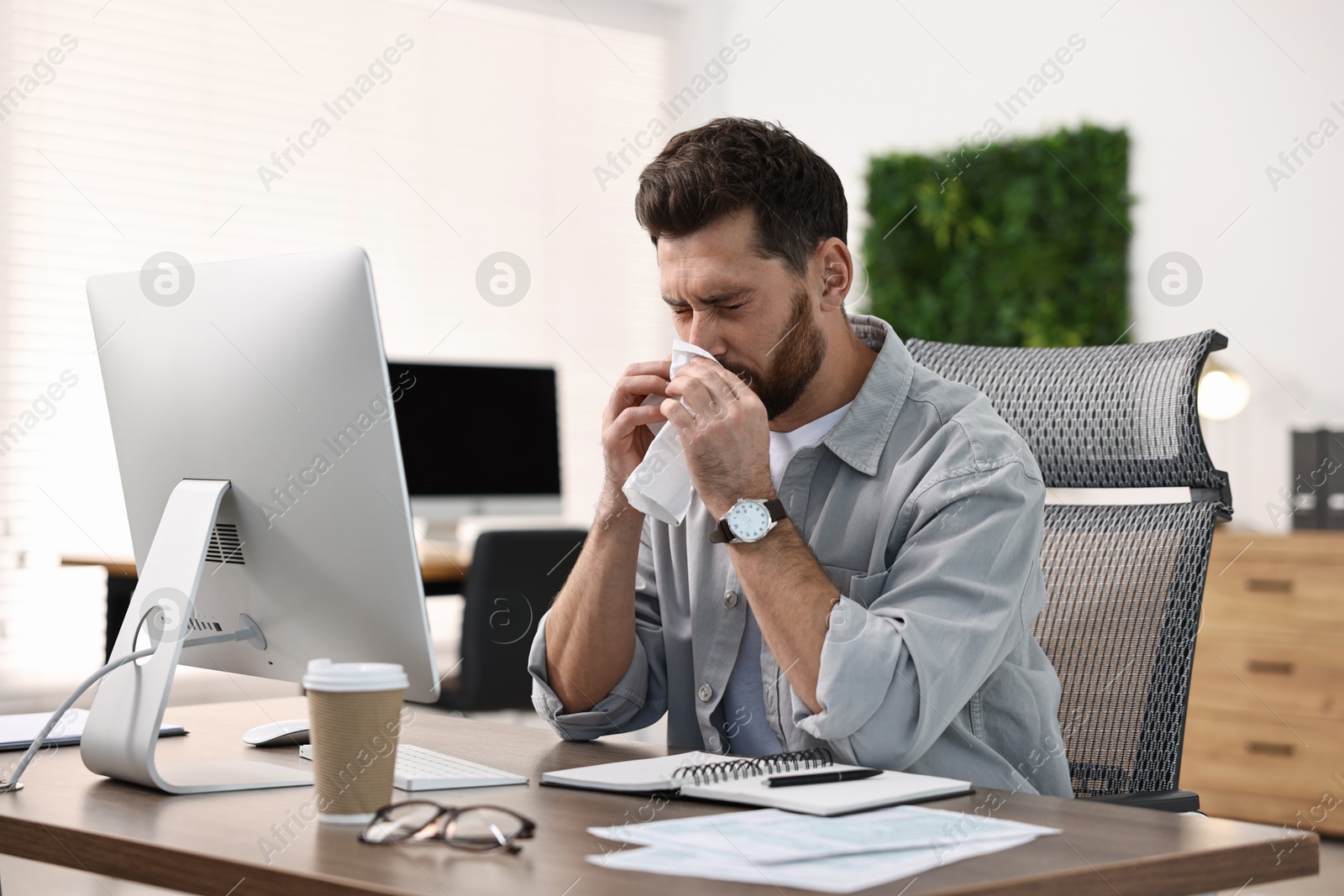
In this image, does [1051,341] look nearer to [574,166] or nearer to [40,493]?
[574,166]

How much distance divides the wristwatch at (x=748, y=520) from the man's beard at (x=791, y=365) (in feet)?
0.62

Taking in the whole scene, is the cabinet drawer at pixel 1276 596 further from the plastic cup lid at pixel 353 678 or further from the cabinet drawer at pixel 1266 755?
the plastic cup lid at pixel 353 678

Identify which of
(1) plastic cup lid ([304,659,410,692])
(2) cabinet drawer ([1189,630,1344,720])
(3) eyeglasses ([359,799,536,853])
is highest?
(1) plastic cup lid ([304,659,410,692])

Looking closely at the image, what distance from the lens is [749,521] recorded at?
1370 mm

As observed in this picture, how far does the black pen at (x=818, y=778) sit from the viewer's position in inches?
41.5

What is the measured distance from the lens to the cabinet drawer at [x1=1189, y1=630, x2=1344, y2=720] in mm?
3273

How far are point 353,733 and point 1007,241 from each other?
3.63 metres

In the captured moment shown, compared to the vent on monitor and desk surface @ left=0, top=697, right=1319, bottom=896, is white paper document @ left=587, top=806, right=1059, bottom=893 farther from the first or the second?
the vent on monitor

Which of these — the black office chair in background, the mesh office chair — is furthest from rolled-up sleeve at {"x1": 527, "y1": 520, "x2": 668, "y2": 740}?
the black office chair in background

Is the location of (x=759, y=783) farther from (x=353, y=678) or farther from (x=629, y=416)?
(x=629, y=416)

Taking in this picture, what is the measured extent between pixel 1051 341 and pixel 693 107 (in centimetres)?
189

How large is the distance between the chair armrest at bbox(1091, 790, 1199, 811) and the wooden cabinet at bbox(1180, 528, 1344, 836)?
87.3 inches

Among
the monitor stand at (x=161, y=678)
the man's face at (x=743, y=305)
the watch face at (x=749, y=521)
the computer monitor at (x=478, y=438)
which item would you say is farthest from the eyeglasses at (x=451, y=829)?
the computer monitor at (x=478, y=438)

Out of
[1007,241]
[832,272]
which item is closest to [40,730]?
[832,272]
